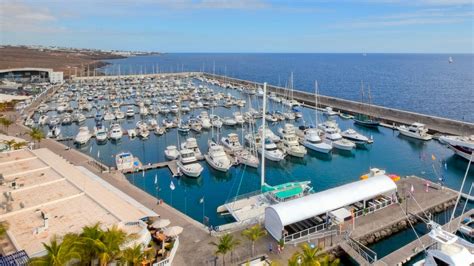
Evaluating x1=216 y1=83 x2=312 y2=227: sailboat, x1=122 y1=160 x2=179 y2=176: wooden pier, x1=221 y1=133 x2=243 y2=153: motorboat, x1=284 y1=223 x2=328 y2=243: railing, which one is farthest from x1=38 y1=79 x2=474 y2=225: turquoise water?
x1=284 y1=223 x2=328 y2=243: railing

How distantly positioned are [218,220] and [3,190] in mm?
18352

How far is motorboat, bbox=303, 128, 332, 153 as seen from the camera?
52031 mm

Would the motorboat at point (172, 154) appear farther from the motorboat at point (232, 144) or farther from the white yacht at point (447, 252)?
the white yacht at point (447, 252)

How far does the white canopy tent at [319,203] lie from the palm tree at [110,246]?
11774 millimetres

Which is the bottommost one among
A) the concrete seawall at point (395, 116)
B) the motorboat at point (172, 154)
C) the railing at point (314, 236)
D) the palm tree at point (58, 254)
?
the railing at point (314, 236)

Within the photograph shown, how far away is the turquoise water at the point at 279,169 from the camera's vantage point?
3878 centimetres

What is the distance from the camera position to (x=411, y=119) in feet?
229

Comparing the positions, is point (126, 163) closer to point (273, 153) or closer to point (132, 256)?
point (273, 153)

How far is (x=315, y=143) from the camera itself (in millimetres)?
53656

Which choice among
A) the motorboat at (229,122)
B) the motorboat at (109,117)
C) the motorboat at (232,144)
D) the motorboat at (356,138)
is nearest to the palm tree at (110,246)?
the motorboat at (232,144)

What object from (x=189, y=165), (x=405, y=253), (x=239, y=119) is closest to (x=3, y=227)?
(x=189, y=165)

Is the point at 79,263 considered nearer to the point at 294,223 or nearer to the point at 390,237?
the point at 294,223

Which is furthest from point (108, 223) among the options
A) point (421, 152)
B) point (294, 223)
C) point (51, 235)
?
point (421, 152)

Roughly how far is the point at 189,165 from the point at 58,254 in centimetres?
2782
